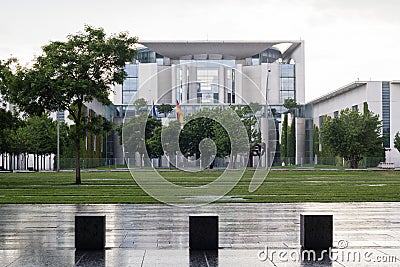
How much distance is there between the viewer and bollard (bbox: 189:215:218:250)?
46.1 feet

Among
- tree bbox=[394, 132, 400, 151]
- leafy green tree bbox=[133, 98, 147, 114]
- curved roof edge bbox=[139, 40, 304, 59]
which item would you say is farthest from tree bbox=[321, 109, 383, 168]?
Answer: leafy green tree bbox=[133, 98, 147, 114]

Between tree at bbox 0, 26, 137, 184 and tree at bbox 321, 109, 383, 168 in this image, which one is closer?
tree at bbox 0, 26, 137, 184

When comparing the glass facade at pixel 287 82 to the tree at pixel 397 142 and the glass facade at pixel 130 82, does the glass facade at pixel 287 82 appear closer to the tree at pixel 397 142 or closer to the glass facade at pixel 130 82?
the glass facade at pixel 130 82

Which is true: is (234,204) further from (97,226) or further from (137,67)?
(137,67)

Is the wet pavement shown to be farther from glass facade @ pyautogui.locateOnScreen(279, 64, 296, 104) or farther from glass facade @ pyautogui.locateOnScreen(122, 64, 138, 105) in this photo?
glass facade @ pyautogui.locateOnScreen(279, 64, 296, 104)

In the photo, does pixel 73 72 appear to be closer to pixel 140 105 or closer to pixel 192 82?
pixel 140 105

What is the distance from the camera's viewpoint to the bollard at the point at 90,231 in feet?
46.3

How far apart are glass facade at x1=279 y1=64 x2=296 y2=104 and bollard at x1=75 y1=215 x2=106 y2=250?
372 feet

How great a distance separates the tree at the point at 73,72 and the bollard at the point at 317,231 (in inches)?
1237

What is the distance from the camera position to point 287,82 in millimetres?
126750

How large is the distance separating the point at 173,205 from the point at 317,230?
46.9ft

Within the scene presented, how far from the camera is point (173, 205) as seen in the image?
91.8 ft

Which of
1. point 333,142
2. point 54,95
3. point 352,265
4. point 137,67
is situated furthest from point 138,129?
point 137,67

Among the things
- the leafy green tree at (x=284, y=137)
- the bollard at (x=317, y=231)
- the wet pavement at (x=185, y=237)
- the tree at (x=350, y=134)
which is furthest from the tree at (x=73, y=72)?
the leafy green tree at (x=284, y=137)
